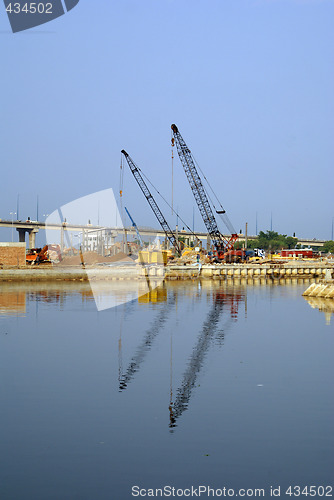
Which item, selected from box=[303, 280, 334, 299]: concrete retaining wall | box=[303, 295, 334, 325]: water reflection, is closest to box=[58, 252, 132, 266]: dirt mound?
box=[303, 280, 334, 299]: concrete retaining wall

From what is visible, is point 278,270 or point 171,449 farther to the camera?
point 278,270

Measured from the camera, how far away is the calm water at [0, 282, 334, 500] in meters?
17.4

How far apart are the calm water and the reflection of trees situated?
0.40 feet

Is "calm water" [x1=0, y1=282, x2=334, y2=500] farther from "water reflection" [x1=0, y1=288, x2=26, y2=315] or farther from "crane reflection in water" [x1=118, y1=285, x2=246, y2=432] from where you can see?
"water reflection" [x1=0, y1=288, x2=26, y2=315]

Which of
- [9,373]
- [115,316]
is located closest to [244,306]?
[115,316]

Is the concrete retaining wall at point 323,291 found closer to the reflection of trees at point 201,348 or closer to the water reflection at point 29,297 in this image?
the reflection of trees at point 201,348

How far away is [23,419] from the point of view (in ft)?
73.6

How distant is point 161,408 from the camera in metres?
24.2

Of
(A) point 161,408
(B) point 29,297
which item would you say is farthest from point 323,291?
(A) point 161,408

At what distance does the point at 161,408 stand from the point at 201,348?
14953 mm

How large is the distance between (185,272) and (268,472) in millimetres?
113904

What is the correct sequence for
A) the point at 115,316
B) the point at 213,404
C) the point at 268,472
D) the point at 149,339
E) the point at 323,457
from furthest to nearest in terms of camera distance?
1. the point at 115,316
2. the point at 149,339
3. the point at 213,404
4. the point at 323,457
5. the point at 268,472

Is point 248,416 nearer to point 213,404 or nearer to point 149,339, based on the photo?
point 213,404

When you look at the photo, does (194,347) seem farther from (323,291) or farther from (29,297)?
(29,297)
